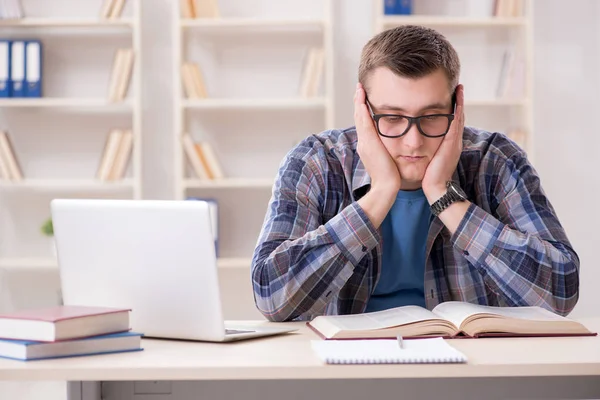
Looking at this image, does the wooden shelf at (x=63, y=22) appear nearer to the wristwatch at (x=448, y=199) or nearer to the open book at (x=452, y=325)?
the wristwatch at (x=448, y=199)

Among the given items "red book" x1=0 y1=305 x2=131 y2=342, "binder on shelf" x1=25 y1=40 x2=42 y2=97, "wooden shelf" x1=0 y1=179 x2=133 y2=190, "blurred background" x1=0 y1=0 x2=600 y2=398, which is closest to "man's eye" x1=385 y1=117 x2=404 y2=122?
"red book" x1=0 y1=305 x2=131 y2=342

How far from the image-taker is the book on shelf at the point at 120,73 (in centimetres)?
389

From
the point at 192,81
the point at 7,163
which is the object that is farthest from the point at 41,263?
the point at 192,81

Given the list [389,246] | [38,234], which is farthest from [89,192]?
[389,246]

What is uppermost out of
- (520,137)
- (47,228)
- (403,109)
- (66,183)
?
(403,109)

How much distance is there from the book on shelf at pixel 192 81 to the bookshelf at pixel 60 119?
31 centimetres

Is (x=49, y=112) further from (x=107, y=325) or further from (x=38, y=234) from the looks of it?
(x=107, y=325)

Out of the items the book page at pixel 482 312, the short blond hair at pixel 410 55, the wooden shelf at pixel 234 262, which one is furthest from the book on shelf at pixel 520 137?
the book page at pixel 482 312

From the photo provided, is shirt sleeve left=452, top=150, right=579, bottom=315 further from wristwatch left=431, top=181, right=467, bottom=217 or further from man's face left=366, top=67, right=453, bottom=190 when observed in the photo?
man's face left=366, top=67, right=453, bottom=190

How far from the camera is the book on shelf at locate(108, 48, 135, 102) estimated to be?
389 cm

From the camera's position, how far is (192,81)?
392cm

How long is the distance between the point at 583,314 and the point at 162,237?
10.7 ft

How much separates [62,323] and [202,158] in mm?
2762

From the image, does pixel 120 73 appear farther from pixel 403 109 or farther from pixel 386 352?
pixel 386 352
